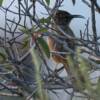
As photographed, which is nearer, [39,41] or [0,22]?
[39,41]

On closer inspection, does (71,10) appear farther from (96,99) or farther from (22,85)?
(96,99)

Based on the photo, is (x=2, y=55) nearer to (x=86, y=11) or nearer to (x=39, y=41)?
(x=39, y=41)

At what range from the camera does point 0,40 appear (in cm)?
127

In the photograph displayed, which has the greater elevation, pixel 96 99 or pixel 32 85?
pixel 96 99

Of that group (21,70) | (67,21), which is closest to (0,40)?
(21,70)

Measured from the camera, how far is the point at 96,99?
43 centimetres

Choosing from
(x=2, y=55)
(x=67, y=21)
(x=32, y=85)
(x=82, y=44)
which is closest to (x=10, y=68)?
(x=2, y=55)

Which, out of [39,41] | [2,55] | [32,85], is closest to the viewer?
[39,41]

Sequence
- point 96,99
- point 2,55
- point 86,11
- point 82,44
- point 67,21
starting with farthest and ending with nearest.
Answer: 1. point 67,21
2. point 86,11
3. point 2,55
4. point 82,44
5. point 96,99

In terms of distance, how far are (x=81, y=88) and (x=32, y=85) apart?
0.61m

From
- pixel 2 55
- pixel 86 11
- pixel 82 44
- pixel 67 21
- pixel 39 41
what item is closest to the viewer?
pixel 82 44

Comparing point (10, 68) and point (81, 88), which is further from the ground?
point (81, 88)

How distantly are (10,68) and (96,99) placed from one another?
0.83 m

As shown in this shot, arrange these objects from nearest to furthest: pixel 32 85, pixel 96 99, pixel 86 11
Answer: pixel 96 99 → pixel 32 85 → pixel 86 11
